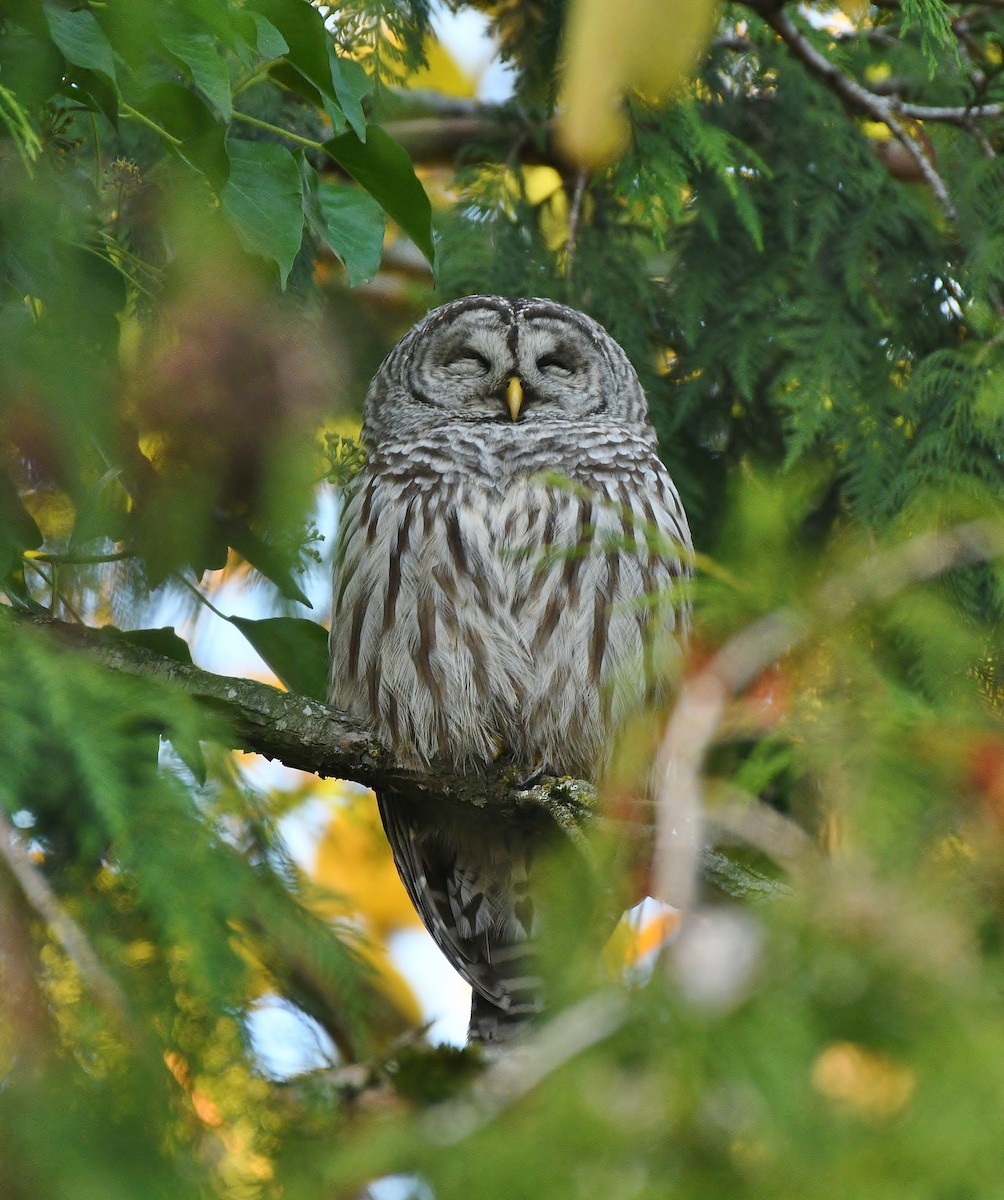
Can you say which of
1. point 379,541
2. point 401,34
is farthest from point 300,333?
point 401,34

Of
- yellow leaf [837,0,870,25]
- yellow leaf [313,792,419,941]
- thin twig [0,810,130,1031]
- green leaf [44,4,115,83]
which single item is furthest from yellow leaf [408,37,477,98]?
thin twig [0,810,130,1031]

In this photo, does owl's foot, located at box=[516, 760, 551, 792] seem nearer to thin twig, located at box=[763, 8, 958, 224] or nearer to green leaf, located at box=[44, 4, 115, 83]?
thin twig, located at box=[763, 8, 958, 224]

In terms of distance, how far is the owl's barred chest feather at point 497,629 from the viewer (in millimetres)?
3232

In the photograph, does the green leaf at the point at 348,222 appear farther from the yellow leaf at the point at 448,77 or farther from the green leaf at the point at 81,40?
the yellow leaf at the point at 448,77

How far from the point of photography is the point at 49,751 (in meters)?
1.49

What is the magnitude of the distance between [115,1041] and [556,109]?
3196 mm

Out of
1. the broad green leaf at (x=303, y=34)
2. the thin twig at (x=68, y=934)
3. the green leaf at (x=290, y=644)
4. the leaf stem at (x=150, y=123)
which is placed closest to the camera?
the thin twig at (x=68, y=934)

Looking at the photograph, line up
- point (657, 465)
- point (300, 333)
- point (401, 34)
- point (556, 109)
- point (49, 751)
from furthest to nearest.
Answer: point (556, 109) < point (657, 465) < point (401, 34) < point (300, 333) < point (49, 751)

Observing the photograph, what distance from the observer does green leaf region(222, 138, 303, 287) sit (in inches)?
77.5

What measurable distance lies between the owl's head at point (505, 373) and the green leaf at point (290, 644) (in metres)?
0.99

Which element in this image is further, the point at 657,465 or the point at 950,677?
the point at 657,465

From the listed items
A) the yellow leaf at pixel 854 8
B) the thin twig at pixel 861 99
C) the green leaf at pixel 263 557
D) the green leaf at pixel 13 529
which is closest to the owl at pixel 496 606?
the green leaf at pixel 263 557

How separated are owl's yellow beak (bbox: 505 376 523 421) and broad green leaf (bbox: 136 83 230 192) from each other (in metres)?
1.82

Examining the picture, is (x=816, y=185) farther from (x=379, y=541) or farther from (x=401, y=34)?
(x=379, y=541)
